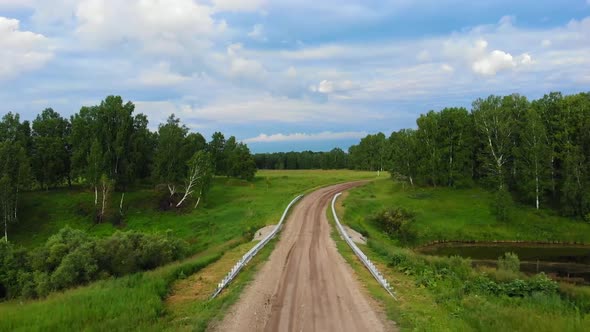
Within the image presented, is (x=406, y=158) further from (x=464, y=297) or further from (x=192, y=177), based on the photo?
(x=464, y=297)

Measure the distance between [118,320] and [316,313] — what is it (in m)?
6.70

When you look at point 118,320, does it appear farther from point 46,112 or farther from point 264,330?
point 46,112

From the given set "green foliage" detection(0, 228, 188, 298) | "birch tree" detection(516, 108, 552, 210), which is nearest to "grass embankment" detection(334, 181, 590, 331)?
"green foliage" detection(0, 228, 188, 298)

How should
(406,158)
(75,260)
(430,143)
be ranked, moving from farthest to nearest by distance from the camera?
(406,158) → (430,143) → (75,260)

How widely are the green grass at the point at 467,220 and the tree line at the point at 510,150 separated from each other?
104 inches

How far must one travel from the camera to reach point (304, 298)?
633 inches

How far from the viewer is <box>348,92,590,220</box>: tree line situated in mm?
54875

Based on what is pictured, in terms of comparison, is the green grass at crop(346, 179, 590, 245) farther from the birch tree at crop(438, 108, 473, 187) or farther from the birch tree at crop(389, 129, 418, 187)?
the birch tree at crop(389, 129, 418, 187)

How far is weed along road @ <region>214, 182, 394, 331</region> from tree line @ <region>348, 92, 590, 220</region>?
39923mm

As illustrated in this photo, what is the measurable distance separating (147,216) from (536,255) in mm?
51123

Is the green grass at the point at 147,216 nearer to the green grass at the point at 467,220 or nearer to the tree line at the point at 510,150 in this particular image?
the green grass at the point at 467,220

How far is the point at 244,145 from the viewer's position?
3831 inches

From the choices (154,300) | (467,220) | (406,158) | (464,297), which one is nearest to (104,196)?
(154,300)

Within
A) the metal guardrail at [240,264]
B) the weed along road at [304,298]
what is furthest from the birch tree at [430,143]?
the weed along road at [304,298]
